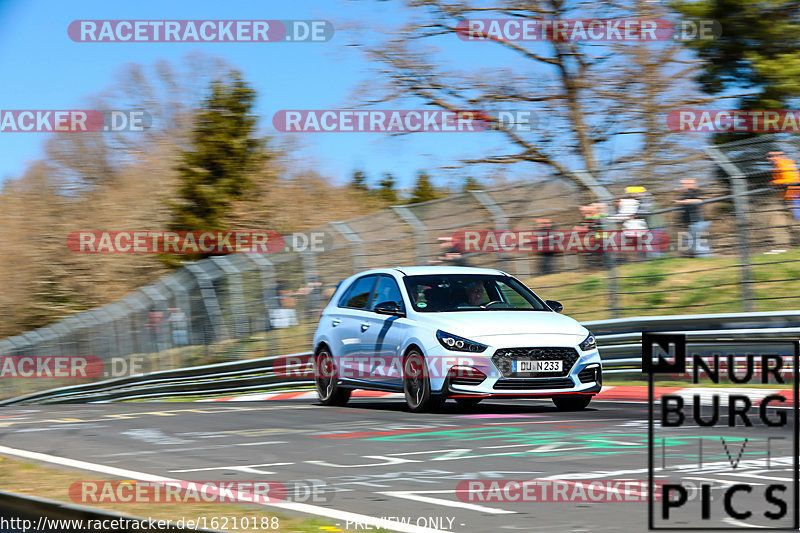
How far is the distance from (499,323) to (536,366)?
1.94 ft

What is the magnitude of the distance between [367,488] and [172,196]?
4780cm

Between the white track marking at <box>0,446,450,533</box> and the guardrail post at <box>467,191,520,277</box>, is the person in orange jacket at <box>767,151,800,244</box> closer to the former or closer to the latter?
the guardrail post at <box>467,191,520,277</box>

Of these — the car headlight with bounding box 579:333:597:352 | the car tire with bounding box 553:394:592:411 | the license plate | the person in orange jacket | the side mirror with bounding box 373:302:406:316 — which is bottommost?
the car tire with bounding box 553:394:592:411

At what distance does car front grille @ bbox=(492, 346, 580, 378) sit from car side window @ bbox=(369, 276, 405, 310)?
170 centimetres

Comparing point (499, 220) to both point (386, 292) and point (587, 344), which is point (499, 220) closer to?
point (386, 292)

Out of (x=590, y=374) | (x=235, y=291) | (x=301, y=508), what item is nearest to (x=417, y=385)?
(x=590, y=374)

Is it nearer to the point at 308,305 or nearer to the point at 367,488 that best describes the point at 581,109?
the point at 308,305

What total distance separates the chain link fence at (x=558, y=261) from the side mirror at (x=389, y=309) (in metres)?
3.97

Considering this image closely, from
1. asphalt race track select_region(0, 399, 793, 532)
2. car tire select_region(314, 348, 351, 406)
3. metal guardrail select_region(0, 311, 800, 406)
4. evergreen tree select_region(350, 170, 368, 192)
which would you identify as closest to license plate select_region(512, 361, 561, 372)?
asphalt race track select_region(0, 399, 793, 532)

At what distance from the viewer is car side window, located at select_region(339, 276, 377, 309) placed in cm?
1389

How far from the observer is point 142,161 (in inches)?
2254

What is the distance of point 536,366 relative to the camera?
11625 millimetres

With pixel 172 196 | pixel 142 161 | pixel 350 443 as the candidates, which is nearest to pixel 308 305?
pixel 350 443

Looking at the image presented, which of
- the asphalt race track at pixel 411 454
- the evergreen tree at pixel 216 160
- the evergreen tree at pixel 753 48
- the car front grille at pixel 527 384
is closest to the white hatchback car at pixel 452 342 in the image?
the car front grille at pixel 527 384
